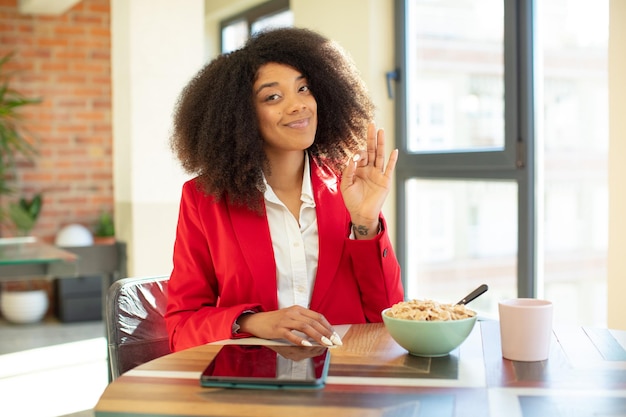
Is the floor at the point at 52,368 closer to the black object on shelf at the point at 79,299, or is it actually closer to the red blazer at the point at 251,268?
the black object on shelf at the point at 79,299

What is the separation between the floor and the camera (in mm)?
3793

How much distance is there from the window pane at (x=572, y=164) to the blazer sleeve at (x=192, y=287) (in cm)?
198

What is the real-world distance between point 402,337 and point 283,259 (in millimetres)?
569

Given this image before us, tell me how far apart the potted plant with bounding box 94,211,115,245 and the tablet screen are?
15.6 ft

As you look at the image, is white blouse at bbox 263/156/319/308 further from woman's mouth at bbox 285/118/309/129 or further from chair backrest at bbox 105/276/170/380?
chair backrest at bbox 105/276/170/380

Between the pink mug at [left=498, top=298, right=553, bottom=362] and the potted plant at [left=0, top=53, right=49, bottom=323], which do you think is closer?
the pink mug at [left=498, top=298, right=553, bottom=362]

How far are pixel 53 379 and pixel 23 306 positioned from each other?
67.5 inches

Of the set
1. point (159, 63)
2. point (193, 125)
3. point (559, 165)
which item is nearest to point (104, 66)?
point (159, 63)

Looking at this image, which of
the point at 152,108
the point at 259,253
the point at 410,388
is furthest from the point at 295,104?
the point at 152,108

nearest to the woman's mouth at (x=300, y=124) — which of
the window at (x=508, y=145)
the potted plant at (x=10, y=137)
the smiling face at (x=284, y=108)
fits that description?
the smiling face at (x=284, y=108)

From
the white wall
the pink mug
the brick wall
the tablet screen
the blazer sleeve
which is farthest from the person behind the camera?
the brick wall

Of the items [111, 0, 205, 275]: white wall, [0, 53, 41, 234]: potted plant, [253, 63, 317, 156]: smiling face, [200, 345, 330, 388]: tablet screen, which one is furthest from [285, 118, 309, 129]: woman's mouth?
[0, 53, 41, 234]: potted plant

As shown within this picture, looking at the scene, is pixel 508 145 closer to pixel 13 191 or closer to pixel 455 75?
pixel 455 75

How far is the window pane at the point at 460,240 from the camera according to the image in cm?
379
